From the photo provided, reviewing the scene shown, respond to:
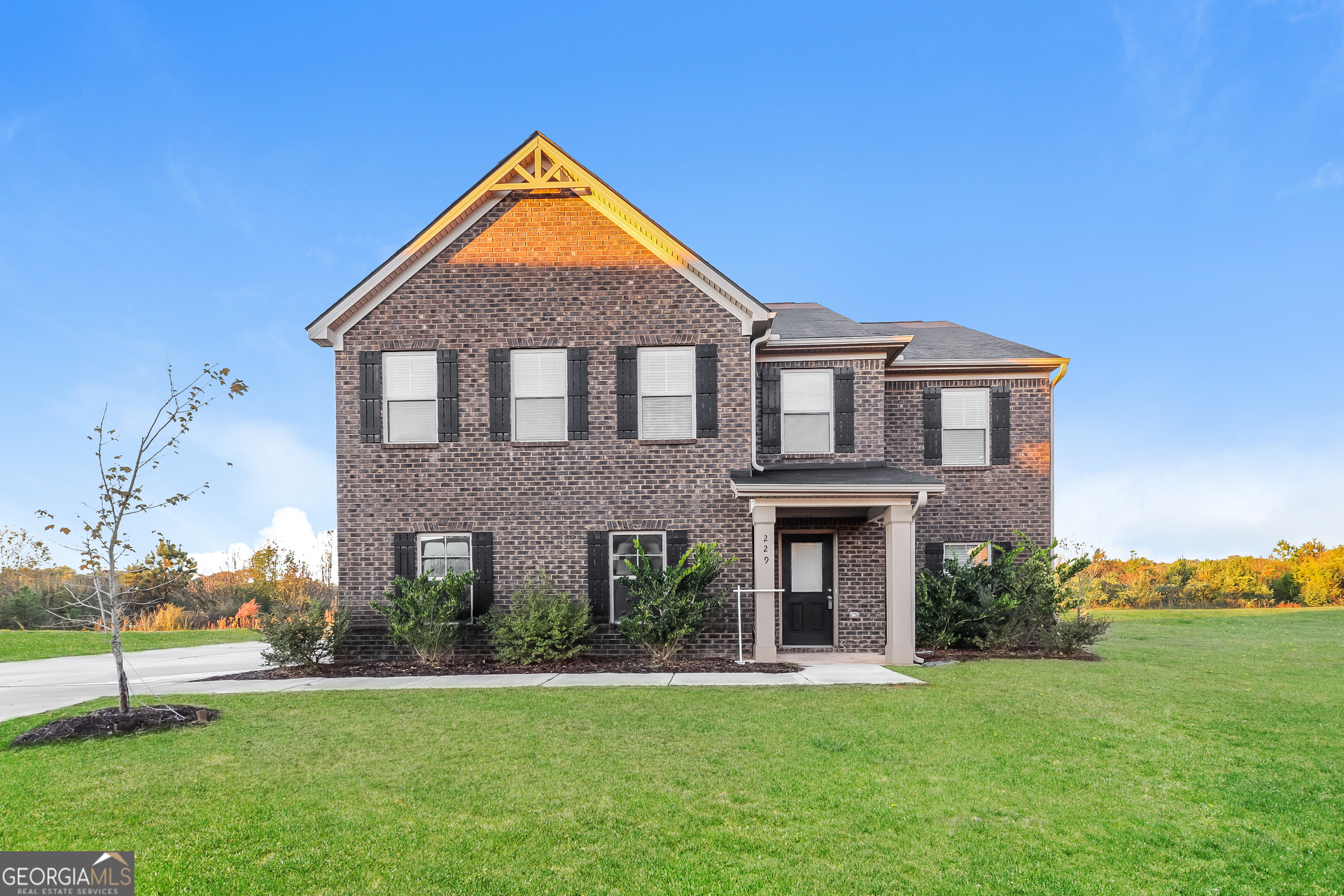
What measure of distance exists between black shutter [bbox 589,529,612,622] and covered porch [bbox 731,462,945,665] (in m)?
2.52

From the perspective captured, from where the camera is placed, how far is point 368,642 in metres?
13.1

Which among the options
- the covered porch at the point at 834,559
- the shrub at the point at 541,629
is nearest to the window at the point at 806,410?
the covered porch at the point at 834,559

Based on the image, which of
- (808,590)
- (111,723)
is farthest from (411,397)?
(808,590)

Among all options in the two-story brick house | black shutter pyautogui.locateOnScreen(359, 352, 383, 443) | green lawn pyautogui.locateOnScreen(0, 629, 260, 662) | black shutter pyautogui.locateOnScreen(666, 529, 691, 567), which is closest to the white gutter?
the two-story brick house

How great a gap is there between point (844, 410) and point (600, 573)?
5.54 metres

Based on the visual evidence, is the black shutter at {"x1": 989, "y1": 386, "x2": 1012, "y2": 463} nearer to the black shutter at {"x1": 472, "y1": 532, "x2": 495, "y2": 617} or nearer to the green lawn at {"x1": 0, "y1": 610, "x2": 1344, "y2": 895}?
the green lawn at {"x1": 0, "y1": 610, "x2": 1344, "y2": 895}

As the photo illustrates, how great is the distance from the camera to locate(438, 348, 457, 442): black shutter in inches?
525

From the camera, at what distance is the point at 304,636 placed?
1241cm

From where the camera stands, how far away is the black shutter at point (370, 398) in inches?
527

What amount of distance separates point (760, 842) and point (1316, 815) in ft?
13.0

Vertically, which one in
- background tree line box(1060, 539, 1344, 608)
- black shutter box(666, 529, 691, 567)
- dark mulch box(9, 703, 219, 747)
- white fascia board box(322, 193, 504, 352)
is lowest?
background tree line box(1060, 539, 1344, 608)

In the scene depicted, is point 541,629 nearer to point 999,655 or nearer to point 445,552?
point 445,552

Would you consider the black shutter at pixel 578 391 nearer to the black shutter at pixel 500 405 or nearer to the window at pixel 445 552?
the black shutter at pixel 500 405

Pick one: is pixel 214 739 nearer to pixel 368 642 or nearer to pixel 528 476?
pixel 368 642
